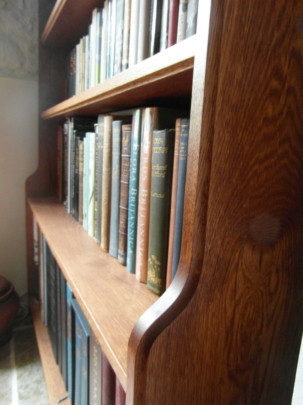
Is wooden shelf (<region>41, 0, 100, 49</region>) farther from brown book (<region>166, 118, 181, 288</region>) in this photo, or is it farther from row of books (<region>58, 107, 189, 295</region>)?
brown book (<region>166, 118, 181, 288</region>)

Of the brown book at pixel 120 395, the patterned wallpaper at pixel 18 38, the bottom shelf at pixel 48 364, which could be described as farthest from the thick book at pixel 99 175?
the patterned wallpaper at pixel 18 38

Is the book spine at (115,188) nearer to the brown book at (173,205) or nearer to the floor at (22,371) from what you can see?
the brown book at (173,205)

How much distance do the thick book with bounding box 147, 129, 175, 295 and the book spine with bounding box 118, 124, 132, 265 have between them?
11cm

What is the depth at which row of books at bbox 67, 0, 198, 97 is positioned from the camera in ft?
1.42

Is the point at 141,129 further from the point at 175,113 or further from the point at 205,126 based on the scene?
the point at 205,126

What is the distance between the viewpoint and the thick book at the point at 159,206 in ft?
1.46

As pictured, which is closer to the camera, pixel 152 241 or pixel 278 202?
pixel 278 202

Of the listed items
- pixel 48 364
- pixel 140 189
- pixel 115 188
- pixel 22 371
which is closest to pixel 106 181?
pixel 115 188

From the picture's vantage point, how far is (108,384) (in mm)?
536

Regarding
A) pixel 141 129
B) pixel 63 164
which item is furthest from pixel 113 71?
pixel 63 164

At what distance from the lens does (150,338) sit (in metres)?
0.29

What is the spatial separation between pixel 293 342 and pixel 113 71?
63 cm

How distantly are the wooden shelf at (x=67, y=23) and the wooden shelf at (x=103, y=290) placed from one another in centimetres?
63

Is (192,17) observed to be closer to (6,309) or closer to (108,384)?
(108,384)
